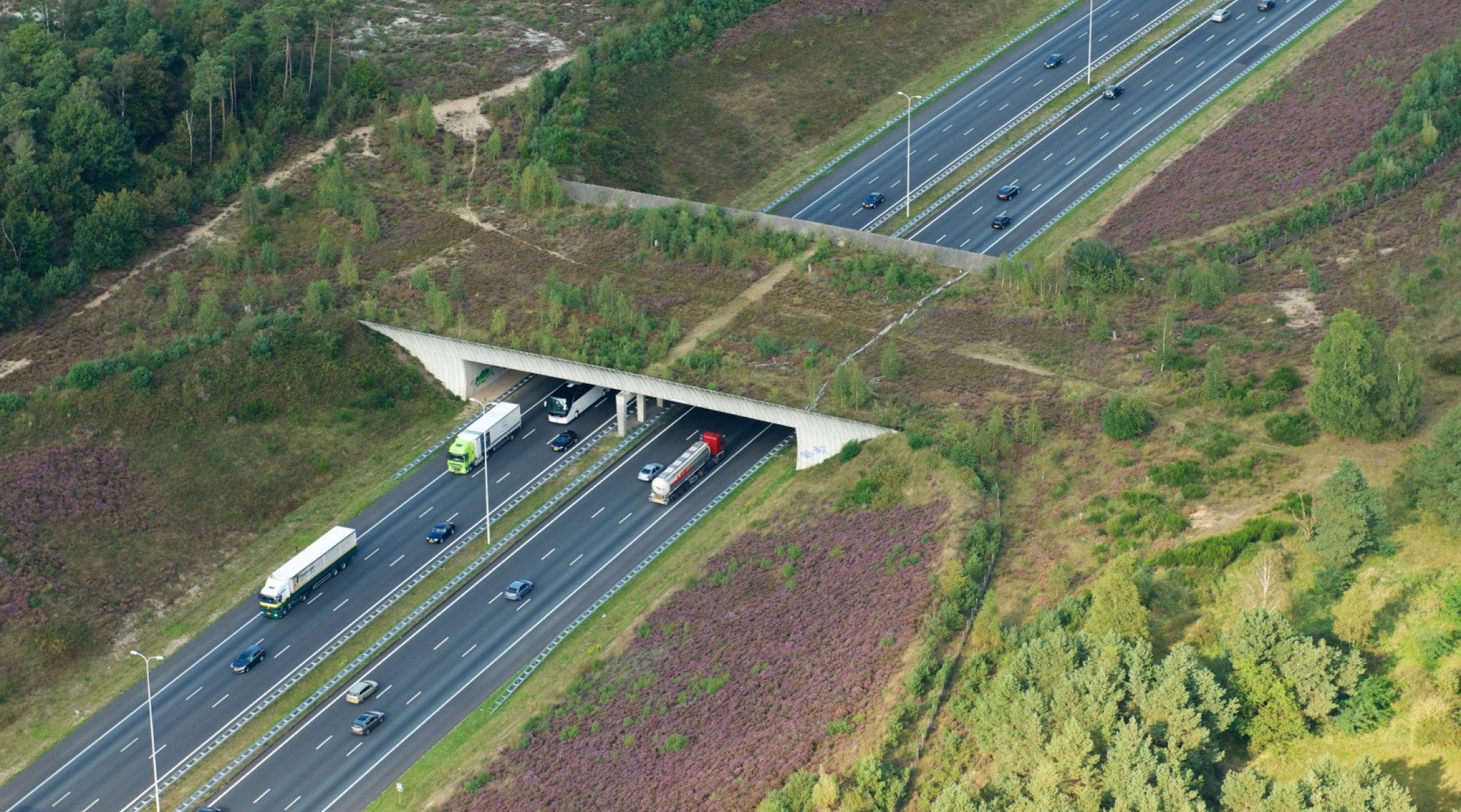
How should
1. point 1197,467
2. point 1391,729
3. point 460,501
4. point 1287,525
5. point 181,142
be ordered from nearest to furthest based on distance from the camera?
point 1391,729, point 1287,525, point 1197,467, point 460,501, point 181,142

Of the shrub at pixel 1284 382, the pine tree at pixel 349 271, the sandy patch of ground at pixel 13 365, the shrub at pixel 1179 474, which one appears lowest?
the sandy patch of ground at pixel 13 365

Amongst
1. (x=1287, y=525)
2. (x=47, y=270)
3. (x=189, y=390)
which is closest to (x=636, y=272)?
(x=189, y=390)

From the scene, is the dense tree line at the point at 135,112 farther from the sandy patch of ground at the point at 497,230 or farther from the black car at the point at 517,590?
the black car at the point at 517,590

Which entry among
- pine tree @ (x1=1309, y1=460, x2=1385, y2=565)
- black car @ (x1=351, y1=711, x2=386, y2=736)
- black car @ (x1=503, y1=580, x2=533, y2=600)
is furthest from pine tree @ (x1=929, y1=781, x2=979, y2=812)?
black car @ (x1=503, y1=580, x2=533, y2=600)

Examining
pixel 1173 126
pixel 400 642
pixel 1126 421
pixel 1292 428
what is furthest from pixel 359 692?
pixel 1173 126

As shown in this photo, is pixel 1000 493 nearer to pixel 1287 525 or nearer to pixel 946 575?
pixel 946 575

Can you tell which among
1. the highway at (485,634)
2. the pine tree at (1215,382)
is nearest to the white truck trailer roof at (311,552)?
the highway at (485,634)
